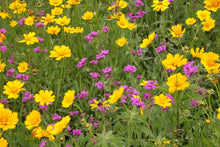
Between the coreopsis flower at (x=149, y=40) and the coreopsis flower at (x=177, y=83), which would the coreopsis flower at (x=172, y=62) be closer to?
the coreopsis flower at (x=177, y=83)

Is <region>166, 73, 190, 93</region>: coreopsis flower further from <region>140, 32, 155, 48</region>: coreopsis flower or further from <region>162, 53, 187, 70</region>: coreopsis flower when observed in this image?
<region>140, 32, 155, 48</region>: coreopsis flower

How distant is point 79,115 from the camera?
2.06 m

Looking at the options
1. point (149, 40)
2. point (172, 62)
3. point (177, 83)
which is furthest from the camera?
A: point (149, 40)

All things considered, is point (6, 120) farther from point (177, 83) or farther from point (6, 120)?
point (177, 83)

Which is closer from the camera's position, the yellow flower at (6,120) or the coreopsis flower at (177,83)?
the coreopsis flower at (177,83)

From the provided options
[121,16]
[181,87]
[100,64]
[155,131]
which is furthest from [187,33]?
[181,87]

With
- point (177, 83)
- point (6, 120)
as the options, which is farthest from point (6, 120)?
point (177, 83)

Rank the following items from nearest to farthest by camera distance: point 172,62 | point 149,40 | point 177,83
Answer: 1. point 177,83
2. point 172,62
3. point 149,40

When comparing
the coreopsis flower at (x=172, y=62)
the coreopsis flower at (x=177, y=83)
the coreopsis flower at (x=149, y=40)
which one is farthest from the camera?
the coreopsis flower at (x=149, y=40)

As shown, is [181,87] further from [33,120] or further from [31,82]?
[31,82]

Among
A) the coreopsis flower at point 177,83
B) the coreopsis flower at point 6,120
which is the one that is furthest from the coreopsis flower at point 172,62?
the coreopsis flower at point 6,120

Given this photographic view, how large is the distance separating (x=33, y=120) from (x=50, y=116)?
572mm

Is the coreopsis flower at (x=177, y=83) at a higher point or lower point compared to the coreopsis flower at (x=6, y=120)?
higher

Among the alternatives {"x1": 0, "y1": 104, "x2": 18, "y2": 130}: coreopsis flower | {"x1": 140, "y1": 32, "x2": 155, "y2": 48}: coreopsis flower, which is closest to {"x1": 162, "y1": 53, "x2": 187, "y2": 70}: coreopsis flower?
{"x1": 140, "y1": 32, "x2": 155, "y2": 48}: coreopsis flower
